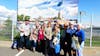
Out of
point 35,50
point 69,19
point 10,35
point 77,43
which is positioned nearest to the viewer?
point 77,43

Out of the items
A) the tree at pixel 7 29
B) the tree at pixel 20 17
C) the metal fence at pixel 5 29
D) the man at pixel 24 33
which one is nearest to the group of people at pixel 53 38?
the man at pixel 24 33

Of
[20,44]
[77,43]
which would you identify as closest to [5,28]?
[20,44]

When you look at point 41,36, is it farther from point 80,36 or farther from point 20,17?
point 80,36

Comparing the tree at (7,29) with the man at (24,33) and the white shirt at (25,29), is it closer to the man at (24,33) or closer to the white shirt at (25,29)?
the man at (24,33)

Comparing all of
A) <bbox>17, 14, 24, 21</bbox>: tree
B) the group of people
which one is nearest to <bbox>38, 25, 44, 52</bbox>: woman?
the group of people

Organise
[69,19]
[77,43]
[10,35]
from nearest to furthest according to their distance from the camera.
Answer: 1. [77,43]
2. [69,19]
3. [10,35]

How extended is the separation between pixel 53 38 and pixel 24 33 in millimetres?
2884

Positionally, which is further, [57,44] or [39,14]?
[39,14]

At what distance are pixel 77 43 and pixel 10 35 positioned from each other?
29.5 ft

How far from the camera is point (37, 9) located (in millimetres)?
17172

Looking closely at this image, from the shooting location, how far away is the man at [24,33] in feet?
56.1

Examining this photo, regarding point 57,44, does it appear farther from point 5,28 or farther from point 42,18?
point 5,28

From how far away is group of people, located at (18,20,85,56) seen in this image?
45.8 ft

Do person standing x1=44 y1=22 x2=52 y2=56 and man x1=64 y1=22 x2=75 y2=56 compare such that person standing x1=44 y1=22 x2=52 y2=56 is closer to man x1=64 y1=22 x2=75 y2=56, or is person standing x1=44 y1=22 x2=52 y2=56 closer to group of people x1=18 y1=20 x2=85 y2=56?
group of people x1=18 y1=20 x2=85 y2=56
